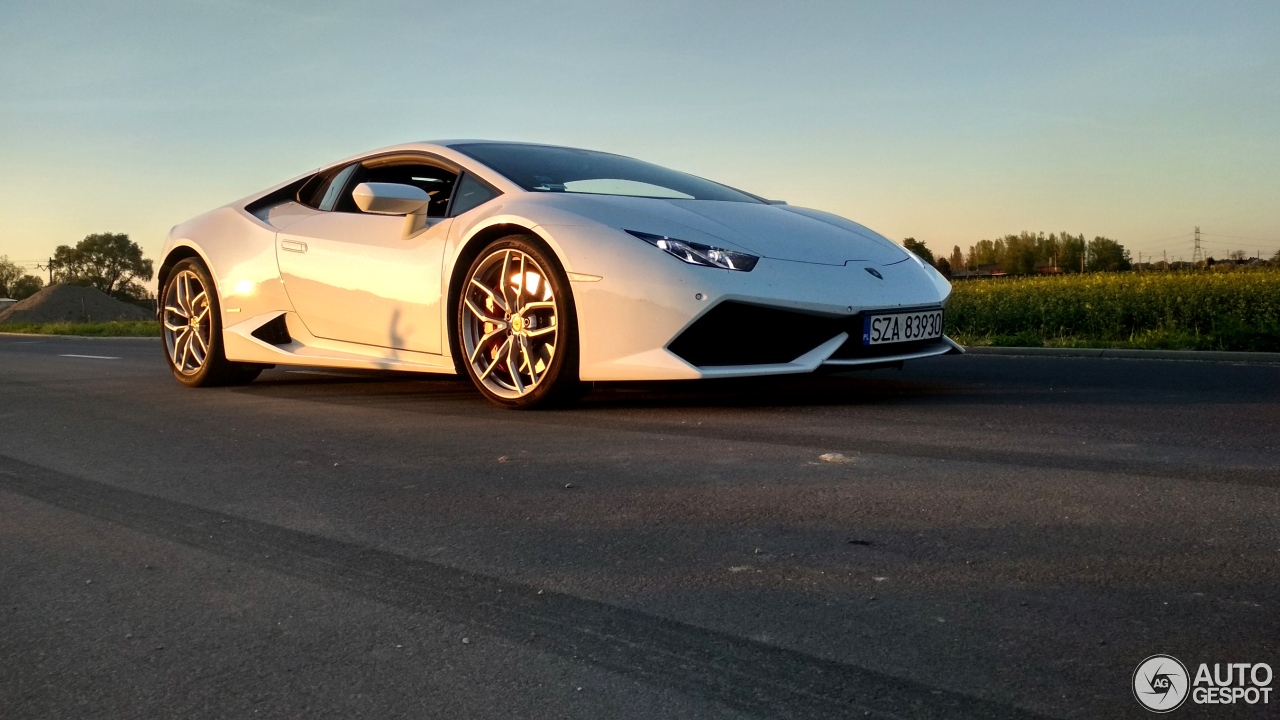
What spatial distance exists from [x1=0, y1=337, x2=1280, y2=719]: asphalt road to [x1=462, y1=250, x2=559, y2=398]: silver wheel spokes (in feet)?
1.19

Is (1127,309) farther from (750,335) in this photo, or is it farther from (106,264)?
(106,264)

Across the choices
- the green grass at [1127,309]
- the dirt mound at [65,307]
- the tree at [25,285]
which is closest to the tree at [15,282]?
the tree at [25,285]

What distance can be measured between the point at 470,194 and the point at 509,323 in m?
0.79

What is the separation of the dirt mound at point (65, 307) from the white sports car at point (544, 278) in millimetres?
71582

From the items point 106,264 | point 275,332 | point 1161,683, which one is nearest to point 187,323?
point 275,332

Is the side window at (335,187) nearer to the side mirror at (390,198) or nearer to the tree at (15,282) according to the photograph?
the side mirror at (390,198)

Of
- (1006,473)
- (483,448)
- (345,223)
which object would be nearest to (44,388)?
(345,223)

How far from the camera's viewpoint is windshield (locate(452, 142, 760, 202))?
A: 5690mm

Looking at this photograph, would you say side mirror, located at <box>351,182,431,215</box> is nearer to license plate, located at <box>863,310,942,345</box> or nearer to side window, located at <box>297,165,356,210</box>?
side window, located at <box>297,165,356,210</box>

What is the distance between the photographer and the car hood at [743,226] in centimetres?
501

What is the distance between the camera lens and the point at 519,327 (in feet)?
17.3

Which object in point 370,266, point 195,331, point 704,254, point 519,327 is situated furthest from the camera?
point 195,331

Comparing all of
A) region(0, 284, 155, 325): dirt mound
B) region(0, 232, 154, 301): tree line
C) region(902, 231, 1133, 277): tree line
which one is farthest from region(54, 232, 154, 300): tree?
region(902, 231, 1133, 277): tree line

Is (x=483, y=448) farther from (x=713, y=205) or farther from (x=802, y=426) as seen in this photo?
(x=713, y=205)
